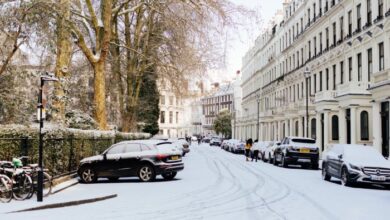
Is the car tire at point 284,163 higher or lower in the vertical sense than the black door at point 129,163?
lower

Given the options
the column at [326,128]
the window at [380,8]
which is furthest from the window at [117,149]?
the column at [326,128]

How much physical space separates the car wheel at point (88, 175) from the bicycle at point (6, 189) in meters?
6.63

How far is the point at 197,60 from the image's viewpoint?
28859mm

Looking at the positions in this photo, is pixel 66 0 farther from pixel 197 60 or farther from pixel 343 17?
pixel 343 17

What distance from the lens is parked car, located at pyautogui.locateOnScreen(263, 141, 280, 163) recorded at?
3545cm

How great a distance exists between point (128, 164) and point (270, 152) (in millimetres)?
18124

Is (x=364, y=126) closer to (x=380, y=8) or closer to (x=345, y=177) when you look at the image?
(x=380, y=8)

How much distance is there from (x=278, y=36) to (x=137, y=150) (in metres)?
56.7

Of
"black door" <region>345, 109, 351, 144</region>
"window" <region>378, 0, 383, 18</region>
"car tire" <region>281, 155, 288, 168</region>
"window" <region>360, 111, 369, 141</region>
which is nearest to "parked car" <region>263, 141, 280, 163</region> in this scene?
"car tire" <region>281, 155, 288, 168</region>

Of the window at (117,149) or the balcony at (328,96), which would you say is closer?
the window at (117,149)

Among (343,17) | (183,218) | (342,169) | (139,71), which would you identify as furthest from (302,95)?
(183,218)

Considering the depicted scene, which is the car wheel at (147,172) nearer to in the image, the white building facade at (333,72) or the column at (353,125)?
the white building facade at (333,72)

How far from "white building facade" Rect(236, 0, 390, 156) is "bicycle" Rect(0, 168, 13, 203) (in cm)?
2136

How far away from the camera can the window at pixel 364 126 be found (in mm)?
35219
